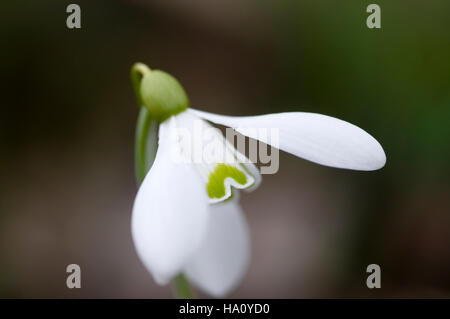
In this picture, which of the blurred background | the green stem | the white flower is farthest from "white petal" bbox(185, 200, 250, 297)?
Result: the blurred background

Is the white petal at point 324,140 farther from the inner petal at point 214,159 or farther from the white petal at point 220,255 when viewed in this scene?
the white petal at point 220,255

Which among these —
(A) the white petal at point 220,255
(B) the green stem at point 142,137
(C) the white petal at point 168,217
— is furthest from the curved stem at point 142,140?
(A) the white petal at point 220,255

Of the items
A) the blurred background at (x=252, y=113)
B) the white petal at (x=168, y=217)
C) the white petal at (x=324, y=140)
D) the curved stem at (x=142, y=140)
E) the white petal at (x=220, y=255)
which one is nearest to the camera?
the white petal at (x=168, y=217)

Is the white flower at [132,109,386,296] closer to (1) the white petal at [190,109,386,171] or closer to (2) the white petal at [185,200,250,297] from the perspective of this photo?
(1) the white petal at [190,109,386,171]

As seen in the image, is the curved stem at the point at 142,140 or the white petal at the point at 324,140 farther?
the curved stem at the point at 142,140

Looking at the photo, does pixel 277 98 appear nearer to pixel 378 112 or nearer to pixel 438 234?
pixel 378 112

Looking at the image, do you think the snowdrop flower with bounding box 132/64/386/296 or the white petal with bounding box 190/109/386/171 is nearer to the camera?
the snowdrop flower with bounding box 132/64/386/296

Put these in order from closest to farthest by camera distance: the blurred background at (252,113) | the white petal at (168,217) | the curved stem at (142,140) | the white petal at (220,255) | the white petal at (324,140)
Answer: the white petal at (168,217), the white petal at (324,140), the curved stem at (142,140), the white petal at (220,255), the blurred background at (252,113)

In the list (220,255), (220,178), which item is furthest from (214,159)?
(220,255)

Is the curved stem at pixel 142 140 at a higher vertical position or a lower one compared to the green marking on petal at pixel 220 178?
higher
